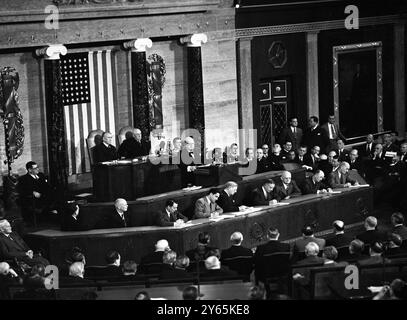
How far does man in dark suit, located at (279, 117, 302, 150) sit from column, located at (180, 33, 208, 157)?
184cm

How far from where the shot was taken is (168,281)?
15336 millimetres

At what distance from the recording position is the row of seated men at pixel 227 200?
18.9m

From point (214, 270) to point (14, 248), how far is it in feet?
11.3

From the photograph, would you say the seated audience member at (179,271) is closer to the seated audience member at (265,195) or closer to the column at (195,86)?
the seated audience member at (265,195)

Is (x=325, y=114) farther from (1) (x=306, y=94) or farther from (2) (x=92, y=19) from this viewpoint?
(2) (x=92, y=19)

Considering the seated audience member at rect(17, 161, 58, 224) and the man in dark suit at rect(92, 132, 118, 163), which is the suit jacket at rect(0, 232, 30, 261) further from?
the man in dark suit at rect(92, 132, 118, 163)

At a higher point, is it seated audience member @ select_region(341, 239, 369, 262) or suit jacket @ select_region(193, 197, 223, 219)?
suit jacket @ select_region(193, 197, 223, 219)

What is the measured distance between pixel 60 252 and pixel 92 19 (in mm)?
5648

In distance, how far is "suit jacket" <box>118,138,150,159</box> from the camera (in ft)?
72.2

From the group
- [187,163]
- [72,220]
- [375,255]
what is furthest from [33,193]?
[375,255]

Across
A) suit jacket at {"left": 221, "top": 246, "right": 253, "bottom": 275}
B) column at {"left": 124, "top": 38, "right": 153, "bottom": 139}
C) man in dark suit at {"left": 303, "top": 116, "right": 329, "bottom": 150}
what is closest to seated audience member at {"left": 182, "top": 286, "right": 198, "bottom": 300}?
suit jacket at {"left": 221, "top": 246, "right": 253, "bottom": 275}

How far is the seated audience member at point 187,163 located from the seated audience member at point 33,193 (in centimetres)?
240

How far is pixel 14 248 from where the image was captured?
17688 millimetres
